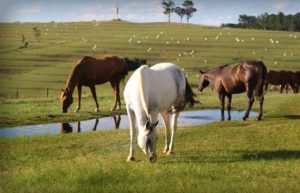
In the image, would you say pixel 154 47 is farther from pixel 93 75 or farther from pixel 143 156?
pixel 143 156

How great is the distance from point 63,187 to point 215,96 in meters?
22.2

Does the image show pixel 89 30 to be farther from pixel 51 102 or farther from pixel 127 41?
pixel 51 102

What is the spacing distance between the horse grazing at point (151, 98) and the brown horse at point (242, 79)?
23.0 ft

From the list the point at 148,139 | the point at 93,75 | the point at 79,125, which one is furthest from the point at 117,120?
the point at 148,139

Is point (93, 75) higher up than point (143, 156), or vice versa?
point (93, 75)

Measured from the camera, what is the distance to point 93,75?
24922 mm

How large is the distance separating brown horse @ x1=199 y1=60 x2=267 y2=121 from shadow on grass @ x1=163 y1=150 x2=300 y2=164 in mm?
6612

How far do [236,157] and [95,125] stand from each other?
1015 centimetres

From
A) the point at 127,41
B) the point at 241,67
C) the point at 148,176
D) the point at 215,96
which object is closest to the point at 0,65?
the point at 148,176

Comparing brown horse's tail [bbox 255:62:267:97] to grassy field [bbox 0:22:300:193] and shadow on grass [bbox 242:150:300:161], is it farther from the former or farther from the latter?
shadow on grass [bbox 242:150:300:161]

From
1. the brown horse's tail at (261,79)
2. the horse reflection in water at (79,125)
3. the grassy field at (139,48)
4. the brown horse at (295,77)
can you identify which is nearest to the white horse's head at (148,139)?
the horse reflection in water at (79,125)

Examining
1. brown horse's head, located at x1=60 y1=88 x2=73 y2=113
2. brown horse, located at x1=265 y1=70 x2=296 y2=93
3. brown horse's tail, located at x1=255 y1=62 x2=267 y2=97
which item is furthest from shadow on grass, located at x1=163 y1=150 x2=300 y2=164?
brown horse, located at x1=265 y1=70 x2=296 y2=93

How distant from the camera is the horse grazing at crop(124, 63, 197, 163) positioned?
9658 mm

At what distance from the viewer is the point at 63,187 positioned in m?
8.30
